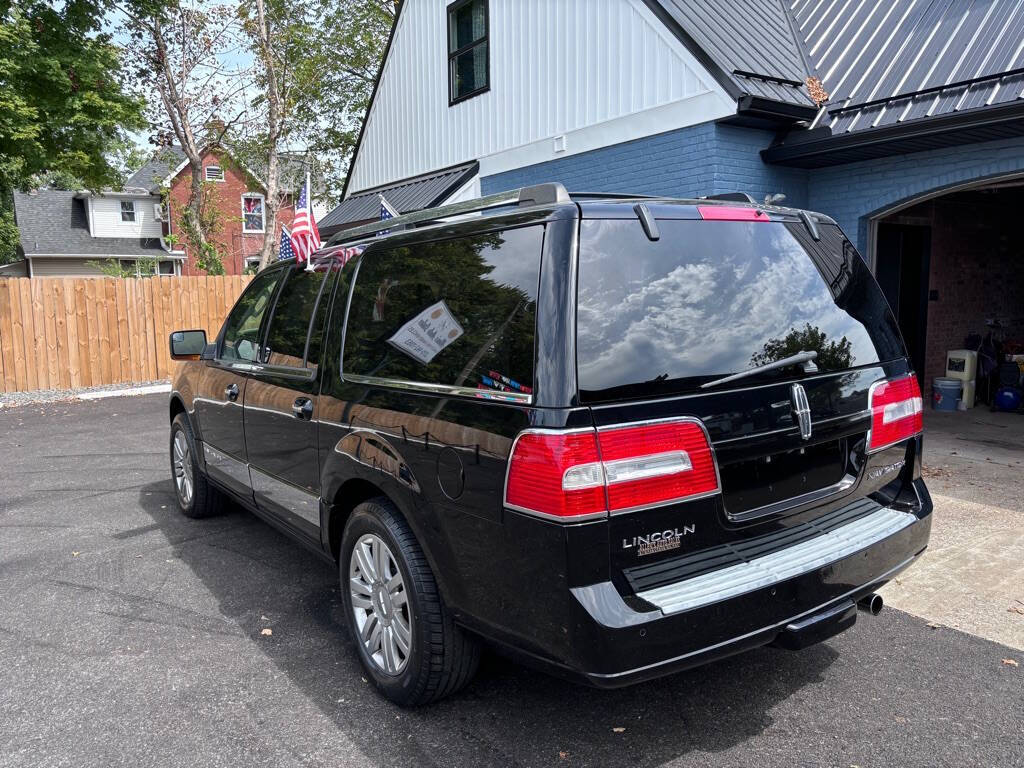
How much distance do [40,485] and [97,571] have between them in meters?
2.88

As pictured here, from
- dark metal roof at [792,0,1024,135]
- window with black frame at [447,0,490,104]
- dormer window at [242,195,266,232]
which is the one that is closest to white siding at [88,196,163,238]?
dormer window at [242,195,266,232]

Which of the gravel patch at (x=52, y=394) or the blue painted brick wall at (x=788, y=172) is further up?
the blue painted brick wall at (x=788, y=172)

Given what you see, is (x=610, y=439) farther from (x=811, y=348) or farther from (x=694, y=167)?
(x=694, y=167)

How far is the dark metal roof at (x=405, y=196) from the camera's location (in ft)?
40.8

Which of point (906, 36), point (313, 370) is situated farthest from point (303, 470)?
point (906, 36)

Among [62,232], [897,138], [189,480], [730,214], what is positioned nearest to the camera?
[730,214]

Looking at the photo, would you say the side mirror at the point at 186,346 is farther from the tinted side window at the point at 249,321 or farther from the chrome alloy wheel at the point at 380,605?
the chrome alloy wheel at the point at 380,605

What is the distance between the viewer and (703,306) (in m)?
2.69

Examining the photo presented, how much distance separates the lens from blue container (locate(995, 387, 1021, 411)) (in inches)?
400

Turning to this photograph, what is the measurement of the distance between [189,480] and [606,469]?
4.28 metres

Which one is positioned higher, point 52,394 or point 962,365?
point 962,365

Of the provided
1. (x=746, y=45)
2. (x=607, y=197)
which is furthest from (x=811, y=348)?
(x=746, y=45)

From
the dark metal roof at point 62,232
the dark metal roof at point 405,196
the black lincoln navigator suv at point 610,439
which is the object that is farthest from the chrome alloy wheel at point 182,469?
the dark metal roof at point 62,232

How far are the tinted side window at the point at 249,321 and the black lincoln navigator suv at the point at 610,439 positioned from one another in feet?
4.08
